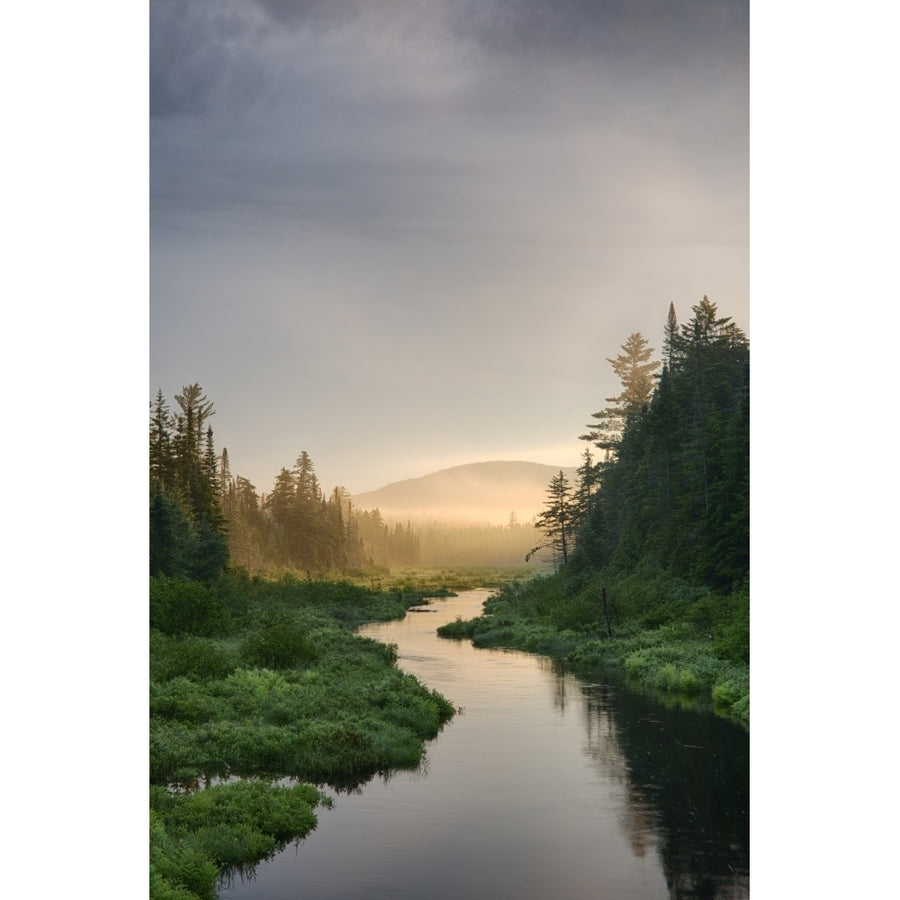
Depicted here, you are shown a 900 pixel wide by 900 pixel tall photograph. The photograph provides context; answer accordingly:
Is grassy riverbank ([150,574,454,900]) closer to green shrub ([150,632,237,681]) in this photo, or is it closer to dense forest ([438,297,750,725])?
green shrub ([150,632,237,681])

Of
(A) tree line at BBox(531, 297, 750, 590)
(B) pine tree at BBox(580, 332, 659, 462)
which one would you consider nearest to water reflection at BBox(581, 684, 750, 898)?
(A) tree line at BBox(531, 297, 750, 590)

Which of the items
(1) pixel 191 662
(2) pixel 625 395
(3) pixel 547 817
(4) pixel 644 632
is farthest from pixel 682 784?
(2) pixel 625 395
